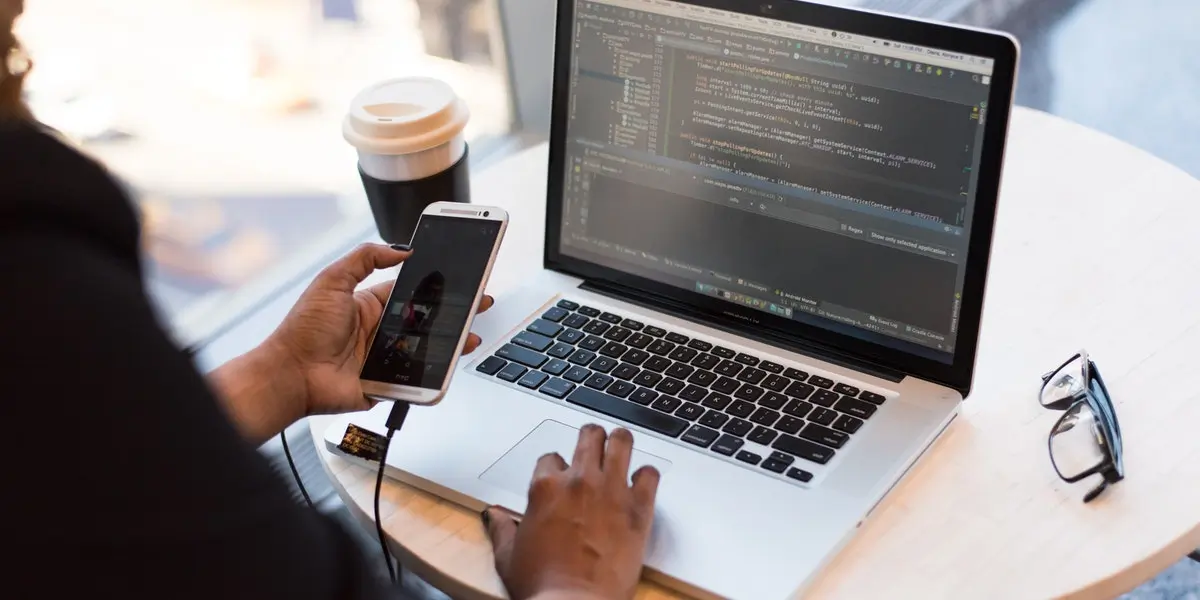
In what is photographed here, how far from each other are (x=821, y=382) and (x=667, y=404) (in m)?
0.14

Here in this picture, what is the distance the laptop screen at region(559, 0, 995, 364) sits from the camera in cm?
91

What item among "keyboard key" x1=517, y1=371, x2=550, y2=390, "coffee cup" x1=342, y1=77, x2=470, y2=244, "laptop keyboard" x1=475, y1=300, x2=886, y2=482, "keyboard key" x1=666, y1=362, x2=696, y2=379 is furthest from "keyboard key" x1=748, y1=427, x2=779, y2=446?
"coffee cup" x1=342, y1=77, x2=470, y2=244

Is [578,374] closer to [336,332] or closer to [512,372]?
[512,372]

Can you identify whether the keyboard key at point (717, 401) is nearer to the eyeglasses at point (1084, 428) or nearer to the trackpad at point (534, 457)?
the trackpad at point (534, 457)

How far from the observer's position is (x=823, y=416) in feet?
3.05

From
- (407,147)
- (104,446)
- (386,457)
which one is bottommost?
(386,457)

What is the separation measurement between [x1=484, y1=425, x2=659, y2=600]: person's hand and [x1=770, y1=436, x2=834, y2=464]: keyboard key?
0.40 feet

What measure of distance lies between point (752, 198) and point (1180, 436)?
413 mm

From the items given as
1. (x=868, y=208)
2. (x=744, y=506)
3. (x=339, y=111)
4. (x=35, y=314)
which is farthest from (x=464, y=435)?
(x=339, y=111)

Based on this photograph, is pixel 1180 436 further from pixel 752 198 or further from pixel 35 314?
pixel 35 314

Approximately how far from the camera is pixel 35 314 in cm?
41

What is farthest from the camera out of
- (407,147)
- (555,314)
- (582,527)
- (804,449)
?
(407,147)

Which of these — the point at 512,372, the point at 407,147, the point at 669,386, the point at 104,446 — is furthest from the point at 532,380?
the point at 104,446

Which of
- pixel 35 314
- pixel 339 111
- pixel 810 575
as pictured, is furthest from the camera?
pixel 339 111
